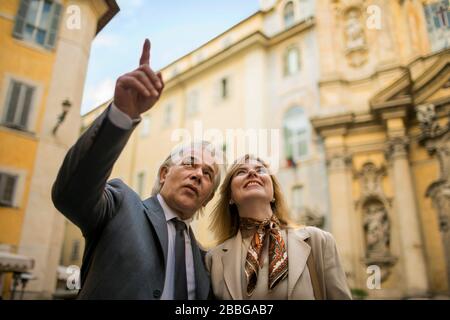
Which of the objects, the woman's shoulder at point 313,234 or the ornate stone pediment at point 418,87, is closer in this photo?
the woman's shoulder at point 313,234

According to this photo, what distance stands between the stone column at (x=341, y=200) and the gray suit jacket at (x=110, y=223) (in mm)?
9417

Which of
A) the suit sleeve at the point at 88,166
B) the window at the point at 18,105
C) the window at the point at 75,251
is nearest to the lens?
the suit sleeve at the point at 88,166

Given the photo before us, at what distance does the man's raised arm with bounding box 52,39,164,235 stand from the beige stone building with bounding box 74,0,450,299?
7024 millimetres

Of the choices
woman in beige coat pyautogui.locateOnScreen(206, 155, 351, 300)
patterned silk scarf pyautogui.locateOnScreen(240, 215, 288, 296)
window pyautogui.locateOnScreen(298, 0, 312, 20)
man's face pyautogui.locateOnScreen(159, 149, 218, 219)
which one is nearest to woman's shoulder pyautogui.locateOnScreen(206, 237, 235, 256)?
woman in beige coat pyautogui.locateOnScreen(206, 155, 351, 300)

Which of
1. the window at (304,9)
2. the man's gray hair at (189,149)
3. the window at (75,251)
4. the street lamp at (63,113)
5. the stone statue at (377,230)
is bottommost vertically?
the man's gray hair at (189,149)

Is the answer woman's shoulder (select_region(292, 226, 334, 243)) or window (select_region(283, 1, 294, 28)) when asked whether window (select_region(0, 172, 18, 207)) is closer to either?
woman's shoulder (select_region(292, 226, 334, 243))

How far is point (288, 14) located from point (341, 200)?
766 centimetres

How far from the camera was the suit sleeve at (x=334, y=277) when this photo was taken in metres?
1.49

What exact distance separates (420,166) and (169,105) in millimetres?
9817

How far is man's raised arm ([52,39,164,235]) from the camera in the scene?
106 centimetres

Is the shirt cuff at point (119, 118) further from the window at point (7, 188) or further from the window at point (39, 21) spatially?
the window at point (39, 21)

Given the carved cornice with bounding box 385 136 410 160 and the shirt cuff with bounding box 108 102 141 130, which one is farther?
the carved cornice with bounding box 385 136 410 160

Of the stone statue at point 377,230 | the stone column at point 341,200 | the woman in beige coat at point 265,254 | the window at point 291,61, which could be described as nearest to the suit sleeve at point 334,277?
the woman in beige coat at point 265,254

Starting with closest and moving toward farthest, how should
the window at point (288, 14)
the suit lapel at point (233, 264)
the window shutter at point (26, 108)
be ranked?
the suit lapel at point (233, 264)
the window shutter at point (26, 108)
the window at point (288, 14)
